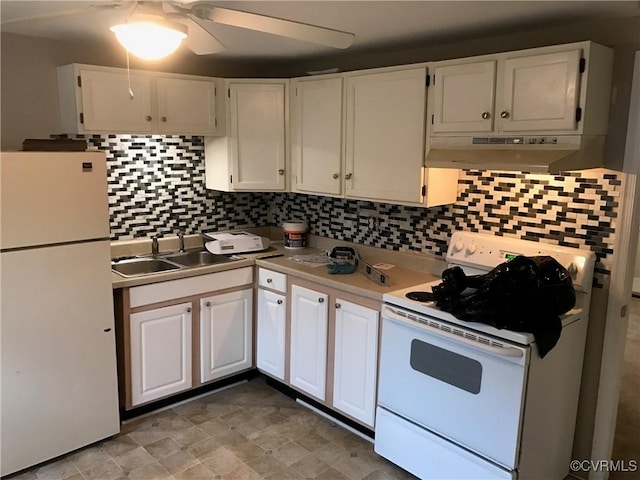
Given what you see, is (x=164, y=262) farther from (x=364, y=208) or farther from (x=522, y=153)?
(x=522, y=153)

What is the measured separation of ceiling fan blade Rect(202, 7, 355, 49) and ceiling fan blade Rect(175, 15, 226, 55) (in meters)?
0.08

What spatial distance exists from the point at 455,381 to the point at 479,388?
0.12m

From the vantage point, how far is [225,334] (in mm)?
3414

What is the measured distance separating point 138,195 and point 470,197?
2.10 meters

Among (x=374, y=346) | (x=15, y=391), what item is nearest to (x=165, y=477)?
(x=15, y=391)

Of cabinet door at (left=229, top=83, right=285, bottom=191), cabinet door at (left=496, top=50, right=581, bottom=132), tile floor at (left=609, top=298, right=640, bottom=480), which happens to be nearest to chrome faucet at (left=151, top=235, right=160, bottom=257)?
cabinet door at (left=229, top=83, right=285, bottom=191)

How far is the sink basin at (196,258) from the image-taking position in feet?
11.7

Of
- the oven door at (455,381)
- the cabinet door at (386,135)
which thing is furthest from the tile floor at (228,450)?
the cabinet door at (386,135)

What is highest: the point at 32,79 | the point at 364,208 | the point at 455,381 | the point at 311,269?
the point at 32,79

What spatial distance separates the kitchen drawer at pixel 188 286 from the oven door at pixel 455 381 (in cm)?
115

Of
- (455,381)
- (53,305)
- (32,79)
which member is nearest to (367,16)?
(455,381)

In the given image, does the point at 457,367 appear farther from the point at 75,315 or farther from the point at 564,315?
the point at 75,315

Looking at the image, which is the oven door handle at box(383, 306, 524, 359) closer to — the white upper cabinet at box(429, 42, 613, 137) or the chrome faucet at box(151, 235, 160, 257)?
the white upper cabinet at box(429, 42, 613, 137)

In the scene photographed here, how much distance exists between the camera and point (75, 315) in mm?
2691
